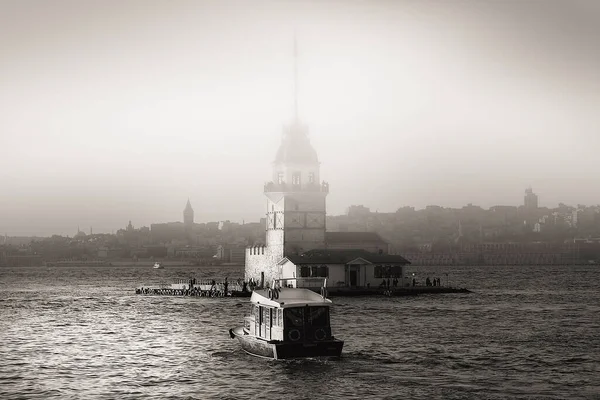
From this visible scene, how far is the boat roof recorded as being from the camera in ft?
147

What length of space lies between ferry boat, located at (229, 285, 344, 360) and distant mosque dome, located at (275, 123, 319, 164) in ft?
208

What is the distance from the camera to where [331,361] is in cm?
4675

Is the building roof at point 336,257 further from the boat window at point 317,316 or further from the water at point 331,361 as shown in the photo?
the boat window at point 317,316

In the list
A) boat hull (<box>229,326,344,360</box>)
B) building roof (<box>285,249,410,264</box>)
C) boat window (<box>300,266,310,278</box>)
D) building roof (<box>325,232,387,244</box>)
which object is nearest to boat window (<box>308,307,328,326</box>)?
boat hull (<box>229,326,344,360</box>)

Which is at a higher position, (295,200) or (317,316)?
(295,200)

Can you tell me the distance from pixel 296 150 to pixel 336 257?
56.8ft

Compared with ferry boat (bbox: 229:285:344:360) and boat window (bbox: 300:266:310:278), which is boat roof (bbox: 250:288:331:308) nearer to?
ferry boat (bbox: 229:285:344:360)

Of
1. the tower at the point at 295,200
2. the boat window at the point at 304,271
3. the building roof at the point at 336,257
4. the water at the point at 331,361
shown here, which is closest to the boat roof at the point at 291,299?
the water at the point at 331,361

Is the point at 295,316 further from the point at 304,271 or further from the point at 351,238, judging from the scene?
the point at 351,238

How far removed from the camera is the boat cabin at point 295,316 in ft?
146

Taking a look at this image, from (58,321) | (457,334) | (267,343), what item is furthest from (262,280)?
(267,343)

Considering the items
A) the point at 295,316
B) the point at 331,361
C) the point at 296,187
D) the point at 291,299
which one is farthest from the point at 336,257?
the point at 295,316

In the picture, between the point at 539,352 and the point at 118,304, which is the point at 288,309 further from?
the point at 118,304

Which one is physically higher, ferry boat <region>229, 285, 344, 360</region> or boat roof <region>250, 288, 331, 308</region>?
boat roof <region>250, 288, 331, 308</region>
